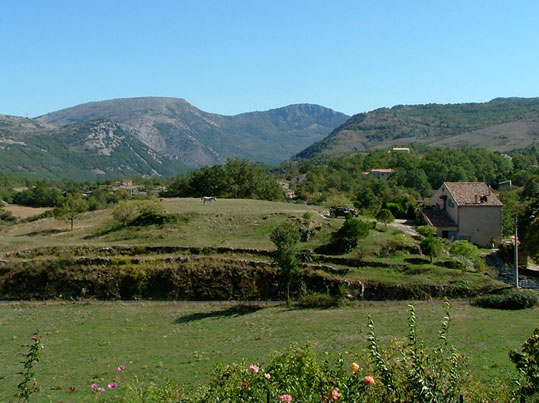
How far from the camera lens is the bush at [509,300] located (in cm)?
2881

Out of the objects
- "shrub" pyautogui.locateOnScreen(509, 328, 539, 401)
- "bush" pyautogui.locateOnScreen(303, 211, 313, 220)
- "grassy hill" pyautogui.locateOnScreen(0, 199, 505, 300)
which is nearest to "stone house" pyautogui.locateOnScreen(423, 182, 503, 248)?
"grassy hill" pyautogui.locateOnScreen(0, 199, 505, 300)

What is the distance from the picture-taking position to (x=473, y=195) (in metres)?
49.5

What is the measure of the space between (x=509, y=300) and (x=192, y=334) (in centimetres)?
1784

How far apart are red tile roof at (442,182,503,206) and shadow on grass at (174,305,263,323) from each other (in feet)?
88.6

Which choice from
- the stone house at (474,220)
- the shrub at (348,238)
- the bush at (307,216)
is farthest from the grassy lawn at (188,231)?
the stone house at (474,220)

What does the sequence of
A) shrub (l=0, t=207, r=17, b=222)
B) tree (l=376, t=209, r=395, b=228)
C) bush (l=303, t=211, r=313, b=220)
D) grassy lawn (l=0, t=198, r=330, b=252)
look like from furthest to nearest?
1. shrub (l=0, t=207, r=17, b=222)
2. tree (l=376, t=209, r=395, b=228)
3. bush (l=303, t=211, r=313, b=220)
4. grassy lawn (l=0, t=198, r=330, b=252)

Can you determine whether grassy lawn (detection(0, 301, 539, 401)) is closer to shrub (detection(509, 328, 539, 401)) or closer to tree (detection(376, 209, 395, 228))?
shrub (detection(509, 328, 539, 401))

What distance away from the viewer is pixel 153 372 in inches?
719

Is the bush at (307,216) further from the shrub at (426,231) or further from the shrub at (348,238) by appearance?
the shrub at (426,231)

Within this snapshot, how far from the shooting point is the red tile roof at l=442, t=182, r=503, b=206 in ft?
160

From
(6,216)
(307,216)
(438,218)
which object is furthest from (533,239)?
(6,216)

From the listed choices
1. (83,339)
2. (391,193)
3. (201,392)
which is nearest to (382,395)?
(201,392)

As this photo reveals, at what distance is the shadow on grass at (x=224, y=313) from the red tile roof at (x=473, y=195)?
88.6 feet

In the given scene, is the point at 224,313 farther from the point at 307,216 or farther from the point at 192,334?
the point at 307,216
